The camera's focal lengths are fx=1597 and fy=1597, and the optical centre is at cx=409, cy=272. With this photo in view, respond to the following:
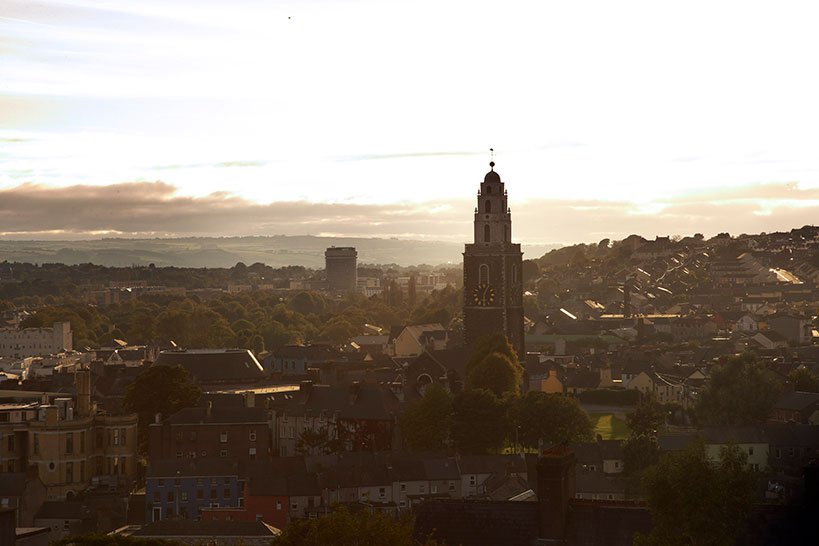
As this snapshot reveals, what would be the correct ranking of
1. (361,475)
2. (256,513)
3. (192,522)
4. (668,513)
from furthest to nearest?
(361,475) → (256,513) → (192,522) → (668,513)

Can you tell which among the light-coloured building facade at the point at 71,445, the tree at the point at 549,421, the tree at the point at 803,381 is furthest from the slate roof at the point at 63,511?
the tree at the point at 803,381

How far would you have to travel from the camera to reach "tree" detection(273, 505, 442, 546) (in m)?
34.8

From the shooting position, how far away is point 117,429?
219ft

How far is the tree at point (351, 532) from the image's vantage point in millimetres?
34781

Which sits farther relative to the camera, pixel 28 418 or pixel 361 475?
pixel 28 418

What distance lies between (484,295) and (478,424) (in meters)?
26.3

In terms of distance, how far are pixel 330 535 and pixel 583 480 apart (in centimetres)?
2481

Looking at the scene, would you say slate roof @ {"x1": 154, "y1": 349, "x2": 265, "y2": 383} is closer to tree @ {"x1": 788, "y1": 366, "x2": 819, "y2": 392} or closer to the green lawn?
the green lawn

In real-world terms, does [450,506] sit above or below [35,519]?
above

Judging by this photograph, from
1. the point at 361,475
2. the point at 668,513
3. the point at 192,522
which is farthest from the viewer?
the point at 361,475

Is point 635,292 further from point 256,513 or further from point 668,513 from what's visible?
point 668,513

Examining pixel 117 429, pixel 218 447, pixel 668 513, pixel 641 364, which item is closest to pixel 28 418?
pixel 117 429

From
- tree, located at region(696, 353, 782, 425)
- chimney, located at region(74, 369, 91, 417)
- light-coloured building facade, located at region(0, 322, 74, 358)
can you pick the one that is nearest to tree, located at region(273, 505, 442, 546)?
chimney, located at region(74, 369, 91, 417)

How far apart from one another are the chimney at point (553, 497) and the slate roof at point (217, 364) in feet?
200
